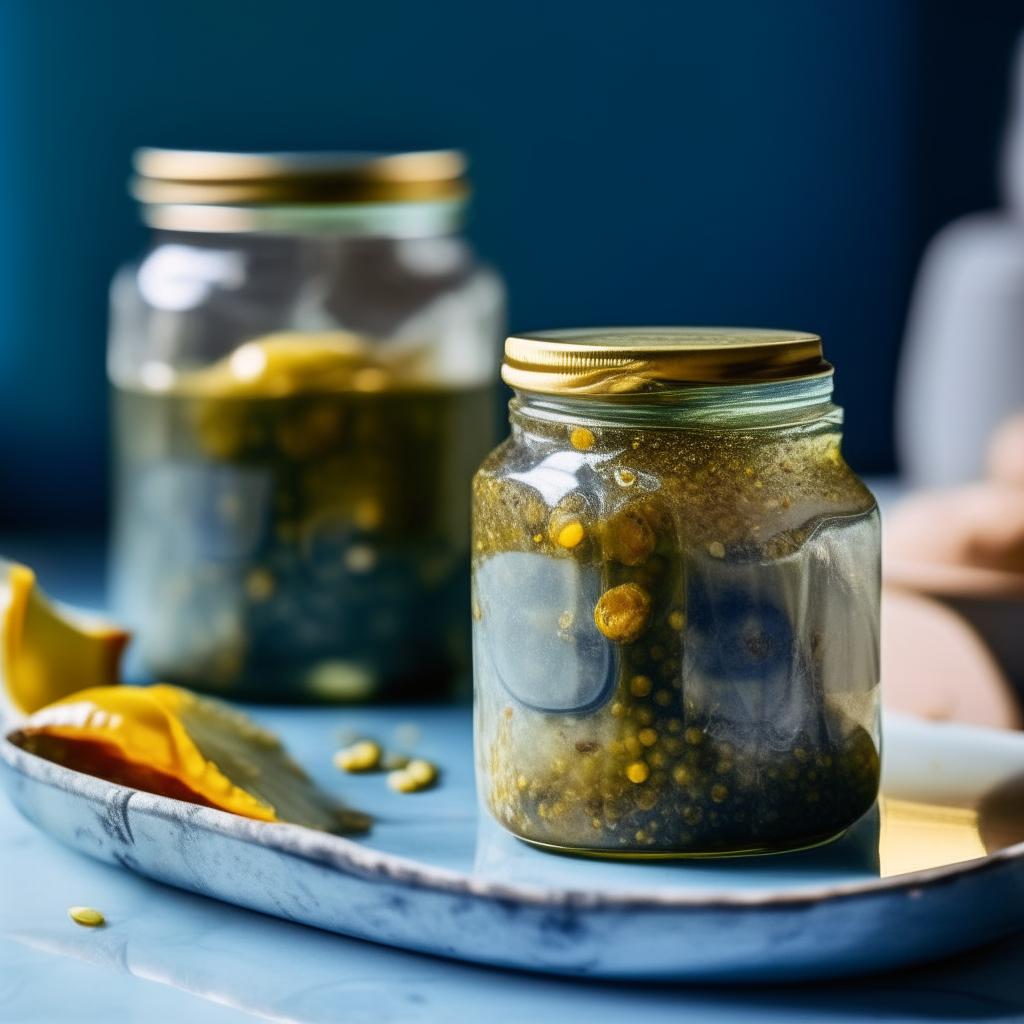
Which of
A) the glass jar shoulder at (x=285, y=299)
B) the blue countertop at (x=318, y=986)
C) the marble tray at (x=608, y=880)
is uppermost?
the glass jar shoulder at (x=285, y=299)

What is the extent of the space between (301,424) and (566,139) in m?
0.82

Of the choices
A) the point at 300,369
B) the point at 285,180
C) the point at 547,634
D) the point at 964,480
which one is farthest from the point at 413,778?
the point at 964,480

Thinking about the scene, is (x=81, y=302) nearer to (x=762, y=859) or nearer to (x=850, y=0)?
(x=850, y=0)

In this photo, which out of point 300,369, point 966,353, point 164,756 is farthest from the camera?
point 966,353

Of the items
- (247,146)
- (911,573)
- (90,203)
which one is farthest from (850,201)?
(911,573)

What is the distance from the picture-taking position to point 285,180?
962 millimetres

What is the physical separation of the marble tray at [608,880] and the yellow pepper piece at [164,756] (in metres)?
0.02

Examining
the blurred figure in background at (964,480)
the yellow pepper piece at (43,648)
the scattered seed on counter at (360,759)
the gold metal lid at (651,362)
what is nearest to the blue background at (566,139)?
the blurred figure in background at (964,480)

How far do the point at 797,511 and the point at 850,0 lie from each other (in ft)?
4.03

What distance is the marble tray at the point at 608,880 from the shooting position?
1.79ft

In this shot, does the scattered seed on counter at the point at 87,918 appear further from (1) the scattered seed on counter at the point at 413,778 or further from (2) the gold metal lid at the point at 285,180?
(2) the gold metal lid at the point at 285,180

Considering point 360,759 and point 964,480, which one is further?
point 964,480

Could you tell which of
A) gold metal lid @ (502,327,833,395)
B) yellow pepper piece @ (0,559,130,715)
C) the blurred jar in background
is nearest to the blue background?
the blurred jar in background

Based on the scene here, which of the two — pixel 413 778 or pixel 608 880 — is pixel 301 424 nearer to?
pixel 413 778
